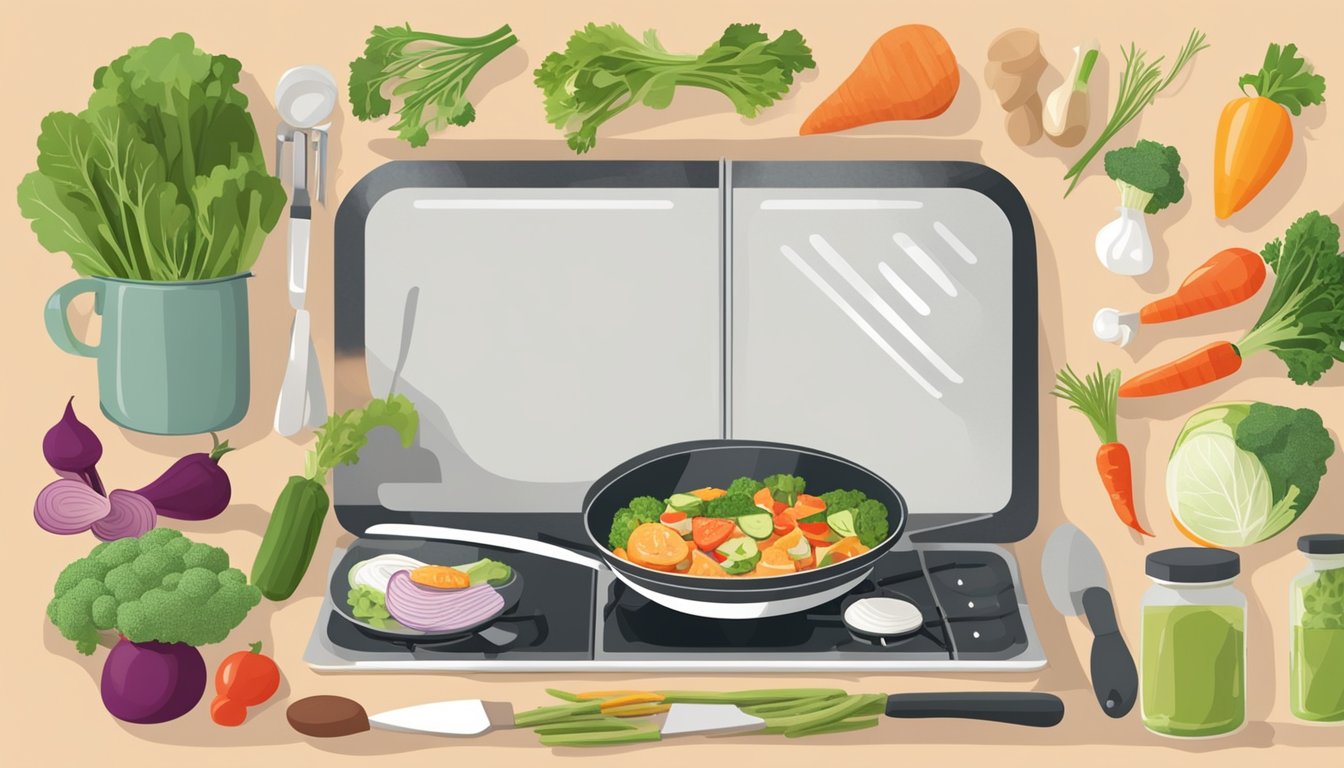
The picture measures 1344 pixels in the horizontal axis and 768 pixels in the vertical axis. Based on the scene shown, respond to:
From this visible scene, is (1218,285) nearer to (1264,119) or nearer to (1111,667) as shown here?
(1264,119)

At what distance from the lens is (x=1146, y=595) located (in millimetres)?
2426

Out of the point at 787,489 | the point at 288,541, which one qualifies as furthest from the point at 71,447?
the point at 787,489

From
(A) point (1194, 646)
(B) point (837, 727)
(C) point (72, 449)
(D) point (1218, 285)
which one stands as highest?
(D) point (1218, 285)

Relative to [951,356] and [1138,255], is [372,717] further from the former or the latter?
[1138,255]

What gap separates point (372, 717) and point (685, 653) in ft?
1.42

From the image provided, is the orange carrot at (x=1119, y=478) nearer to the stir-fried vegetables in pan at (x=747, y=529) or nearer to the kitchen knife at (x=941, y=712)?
the stir-fried vegetables in pan at (x=747, y=529)

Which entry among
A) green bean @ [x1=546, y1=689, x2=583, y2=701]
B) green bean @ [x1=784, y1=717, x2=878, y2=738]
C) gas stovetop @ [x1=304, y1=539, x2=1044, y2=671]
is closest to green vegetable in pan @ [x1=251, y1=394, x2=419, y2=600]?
gas stovetop @ [x1=304, y1=539, x2=1044, y2=671]

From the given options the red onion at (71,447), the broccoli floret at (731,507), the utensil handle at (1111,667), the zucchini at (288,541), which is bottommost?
the utensil handle at (1111,667)

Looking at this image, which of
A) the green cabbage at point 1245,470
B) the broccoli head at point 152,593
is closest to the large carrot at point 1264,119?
the green cabbage at point 1245,470

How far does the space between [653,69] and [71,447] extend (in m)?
1.07

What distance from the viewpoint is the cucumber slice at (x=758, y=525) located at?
8.63ft

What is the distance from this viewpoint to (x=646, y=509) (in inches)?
106

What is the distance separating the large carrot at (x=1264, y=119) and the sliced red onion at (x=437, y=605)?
1.30 metres

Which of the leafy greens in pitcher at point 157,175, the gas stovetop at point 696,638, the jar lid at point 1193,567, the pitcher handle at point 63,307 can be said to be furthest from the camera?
the pitcher handle at point 63,307
